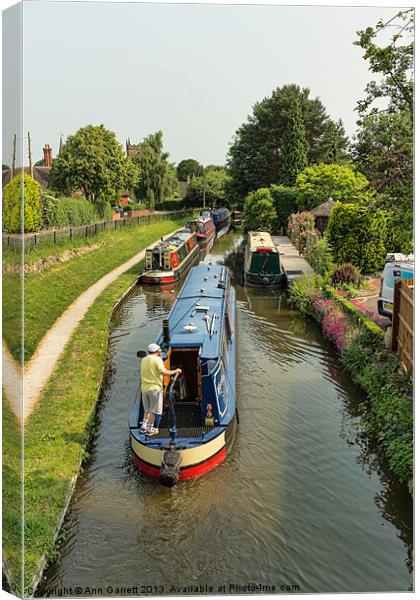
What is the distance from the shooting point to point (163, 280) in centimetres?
2683

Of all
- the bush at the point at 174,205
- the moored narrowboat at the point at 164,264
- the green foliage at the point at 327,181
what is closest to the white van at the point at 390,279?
the moored narrowboat at the point at 164,264

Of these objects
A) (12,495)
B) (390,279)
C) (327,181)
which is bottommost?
(12,495)

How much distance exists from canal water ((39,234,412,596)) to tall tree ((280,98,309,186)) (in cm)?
2287

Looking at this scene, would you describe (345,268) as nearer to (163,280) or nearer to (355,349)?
(355,349)

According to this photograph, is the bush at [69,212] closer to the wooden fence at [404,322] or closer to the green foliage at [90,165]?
the green foliage at [90,165]

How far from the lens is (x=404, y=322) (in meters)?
11.1

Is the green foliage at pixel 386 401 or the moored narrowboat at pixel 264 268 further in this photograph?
the moored narrowboat at pixel 264 268

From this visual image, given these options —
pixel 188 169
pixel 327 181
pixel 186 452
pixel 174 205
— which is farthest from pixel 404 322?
pixel 188 169

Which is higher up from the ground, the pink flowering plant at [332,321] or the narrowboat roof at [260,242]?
the narrowboat roof at [260,242]

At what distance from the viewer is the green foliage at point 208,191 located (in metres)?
59.0

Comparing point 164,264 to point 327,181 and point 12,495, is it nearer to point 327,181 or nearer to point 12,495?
point 327,181

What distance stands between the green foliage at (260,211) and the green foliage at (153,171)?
31.0ft

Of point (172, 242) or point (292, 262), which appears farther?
point (172, 242)

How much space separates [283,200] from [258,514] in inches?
1199
